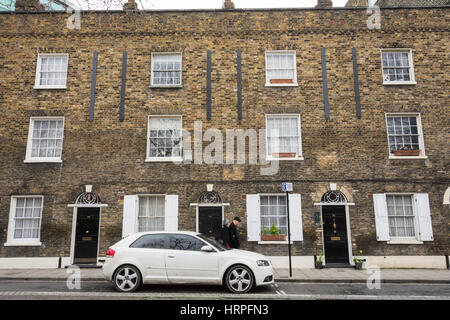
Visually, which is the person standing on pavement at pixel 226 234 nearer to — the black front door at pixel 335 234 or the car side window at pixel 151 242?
the car side window at pixel 151 242

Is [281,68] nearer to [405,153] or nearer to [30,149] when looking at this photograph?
[405,153]

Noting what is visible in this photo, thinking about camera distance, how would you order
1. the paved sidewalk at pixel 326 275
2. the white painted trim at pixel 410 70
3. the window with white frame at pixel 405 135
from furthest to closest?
1. the white painted trim at pixel 410 70
2. the window with white frame at pixel 405 135
3. the paved sidewalk at pixel 326 275

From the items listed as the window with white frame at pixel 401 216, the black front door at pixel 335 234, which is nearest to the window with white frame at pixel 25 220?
the black front door at pixel 335 234

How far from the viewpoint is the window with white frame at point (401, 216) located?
41.8 ft

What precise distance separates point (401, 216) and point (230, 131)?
7.55 meters

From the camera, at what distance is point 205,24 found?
14180 mm

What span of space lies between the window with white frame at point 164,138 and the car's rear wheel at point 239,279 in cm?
624

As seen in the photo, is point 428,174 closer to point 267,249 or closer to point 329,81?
point 329,81

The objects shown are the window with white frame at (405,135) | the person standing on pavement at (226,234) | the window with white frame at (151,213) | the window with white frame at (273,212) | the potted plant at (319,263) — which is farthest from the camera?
the window with white frame at (405,135)

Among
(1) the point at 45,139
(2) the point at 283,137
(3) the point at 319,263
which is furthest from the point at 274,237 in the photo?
(1) the point at 45,139

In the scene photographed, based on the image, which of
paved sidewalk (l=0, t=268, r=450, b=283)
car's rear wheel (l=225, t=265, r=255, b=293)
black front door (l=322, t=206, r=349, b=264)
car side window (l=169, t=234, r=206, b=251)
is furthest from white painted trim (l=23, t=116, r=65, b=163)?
black front door (l=322, t=206, r=349, b=264)

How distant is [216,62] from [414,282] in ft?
35.3

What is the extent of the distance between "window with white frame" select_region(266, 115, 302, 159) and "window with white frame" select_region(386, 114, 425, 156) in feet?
12.5

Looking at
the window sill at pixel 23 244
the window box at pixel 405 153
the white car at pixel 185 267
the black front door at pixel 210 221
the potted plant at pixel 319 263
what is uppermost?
the window box at pixel 405 153
